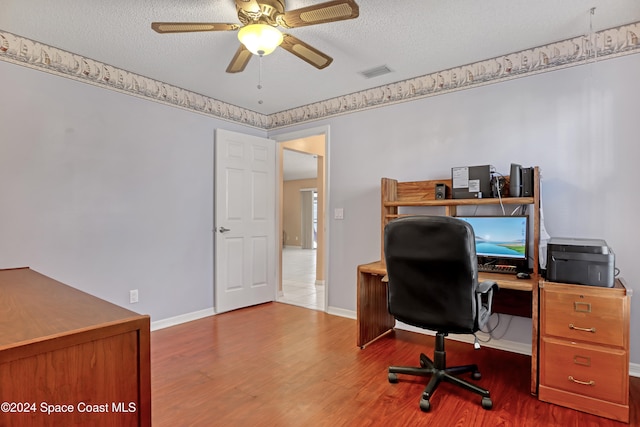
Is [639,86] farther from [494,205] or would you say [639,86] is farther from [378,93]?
[378,93]

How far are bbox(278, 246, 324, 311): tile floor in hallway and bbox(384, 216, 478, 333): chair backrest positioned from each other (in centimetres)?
205

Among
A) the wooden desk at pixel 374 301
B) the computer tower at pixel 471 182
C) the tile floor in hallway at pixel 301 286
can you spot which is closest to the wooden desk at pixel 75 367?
the wooden desk at pixel 374 301

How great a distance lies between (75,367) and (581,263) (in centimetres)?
241

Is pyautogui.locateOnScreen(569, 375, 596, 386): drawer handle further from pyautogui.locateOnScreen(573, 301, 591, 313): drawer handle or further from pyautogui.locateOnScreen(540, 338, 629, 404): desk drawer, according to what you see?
pyautogui.locateOnScreen(573, 301, 591, 313): drawer handle

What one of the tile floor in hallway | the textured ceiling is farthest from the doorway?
the textured ceiling

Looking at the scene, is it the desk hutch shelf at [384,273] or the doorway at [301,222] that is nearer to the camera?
the desk hutch shelf at [384,273]

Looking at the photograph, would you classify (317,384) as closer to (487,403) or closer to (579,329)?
(487,403)

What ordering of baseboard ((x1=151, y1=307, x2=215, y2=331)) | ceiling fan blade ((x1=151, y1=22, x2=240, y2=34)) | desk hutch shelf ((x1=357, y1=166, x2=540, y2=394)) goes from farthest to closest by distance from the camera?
baseboard ((x1=151, y1=307, x2=215, y2=331)), desk hutch shelf ((x1=357, y1=166, x2=540, y2=394)), ceiling fan blade ((x1=151, y1=22, x2=240, y2=34))

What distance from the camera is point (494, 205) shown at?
278cm

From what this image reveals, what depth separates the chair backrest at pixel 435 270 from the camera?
183cm

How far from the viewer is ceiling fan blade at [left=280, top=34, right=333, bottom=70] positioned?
6.56 feet

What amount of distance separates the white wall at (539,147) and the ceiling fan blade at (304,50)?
4.41 ft

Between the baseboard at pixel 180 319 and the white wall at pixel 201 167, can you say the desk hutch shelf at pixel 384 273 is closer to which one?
the white wall at pixel 201 167

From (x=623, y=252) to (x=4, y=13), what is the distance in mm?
4368
